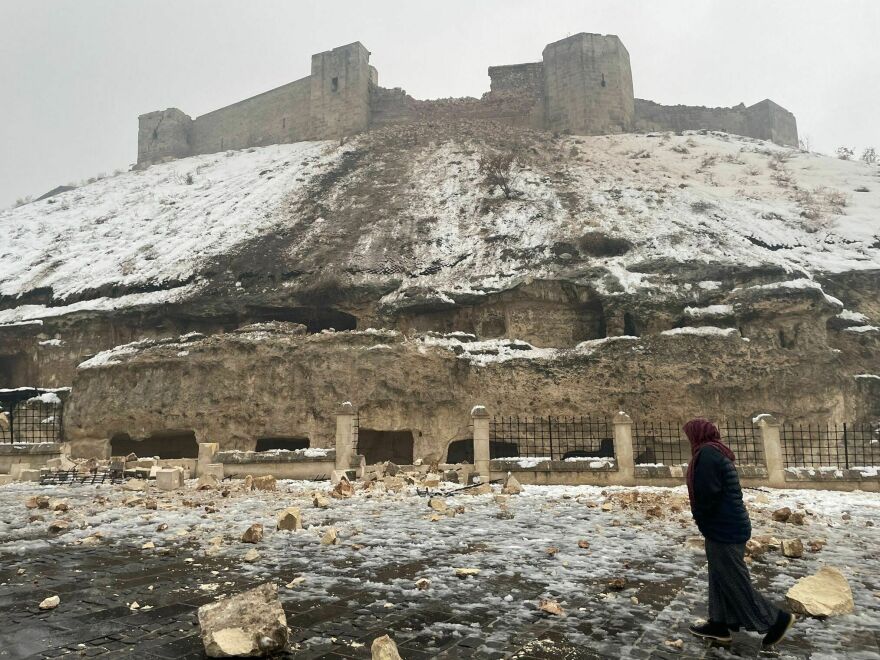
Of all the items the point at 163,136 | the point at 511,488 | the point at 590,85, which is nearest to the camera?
the point at 511,488

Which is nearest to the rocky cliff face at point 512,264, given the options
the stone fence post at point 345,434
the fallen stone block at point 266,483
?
the stone fence post at point 345,434

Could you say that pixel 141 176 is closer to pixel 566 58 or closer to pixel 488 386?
pixel 566 58

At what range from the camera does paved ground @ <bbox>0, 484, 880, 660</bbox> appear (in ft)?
13.0

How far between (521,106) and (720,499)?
43156 millimetres

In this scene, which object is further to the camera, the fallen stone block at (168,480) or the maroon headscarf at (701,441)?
the fallen stone block at (168,480)

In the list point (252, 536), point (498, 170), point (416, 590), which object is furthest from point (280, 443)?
point (498, 170)

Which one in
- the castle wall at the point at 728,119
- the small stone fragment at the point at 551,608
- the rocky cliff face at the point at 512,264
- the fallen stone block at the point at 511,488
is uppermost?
the castle wall at the point at 728,119

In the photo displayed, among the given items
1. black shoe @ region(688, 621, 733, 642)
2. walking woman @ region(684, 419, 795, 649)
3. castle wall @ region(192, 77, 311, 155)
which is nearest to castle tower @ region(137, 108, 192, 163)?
castle wall @ region(192, 77, 311, 155)

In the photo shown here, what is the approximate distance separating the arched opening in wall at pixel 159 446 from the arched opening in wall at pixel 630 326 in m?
18.1

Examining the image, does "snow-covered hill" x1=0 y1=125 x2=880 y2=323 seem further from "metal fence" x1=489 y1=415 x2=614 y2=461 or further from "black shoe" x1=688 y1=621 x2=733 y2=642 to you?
"black shoe" x1=688 y1=621 x2=733 y2=642

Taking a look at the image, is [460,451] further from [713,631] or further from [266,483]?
[713,631]

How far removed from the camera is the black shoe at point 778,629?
12.9 ft

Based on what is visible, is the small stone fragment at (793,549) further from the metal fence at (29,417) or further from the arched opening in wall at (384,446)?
the metal fence at (29,417)

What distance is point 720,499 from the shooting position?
4.28m
